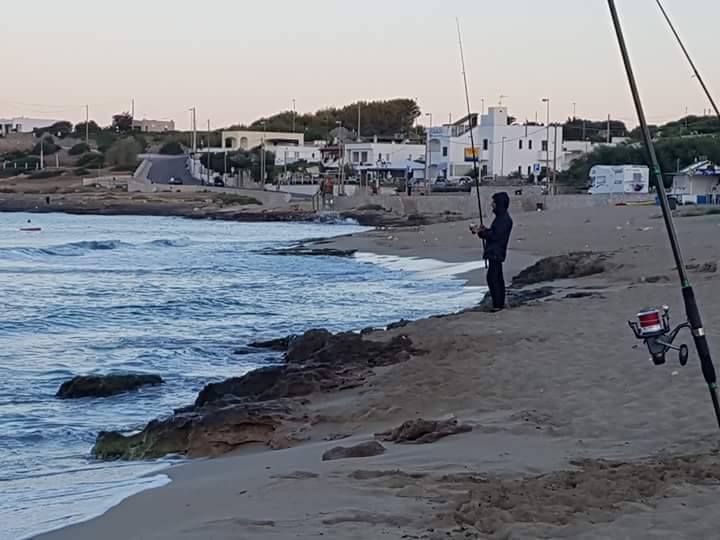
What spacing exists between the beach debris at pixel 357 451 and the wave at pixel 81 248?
32.6 m

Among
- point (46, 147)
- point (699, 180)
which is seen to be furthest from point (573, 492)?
point (46, 147)

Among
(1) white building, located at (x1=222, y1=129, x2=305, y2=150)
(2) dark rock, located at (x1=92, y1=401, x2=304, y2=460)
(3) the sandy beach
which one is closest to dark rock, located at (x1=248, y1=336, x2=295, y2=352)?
(3) the sandy beach

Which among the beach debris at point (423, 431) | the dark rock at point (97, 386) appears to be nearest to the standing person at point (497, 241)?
the dark rock at point (97, 386)

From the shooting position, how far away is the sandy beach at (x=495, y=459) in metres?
4.47

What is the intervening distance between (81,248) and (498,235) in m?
31.5

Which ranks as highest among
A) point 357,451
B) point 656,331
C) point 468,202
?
point 656,331

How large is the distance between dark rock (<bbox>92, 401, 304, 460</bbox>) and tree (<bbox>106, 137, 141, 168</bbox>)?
10953 centimetres

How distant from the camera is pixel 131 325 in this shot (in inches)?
643

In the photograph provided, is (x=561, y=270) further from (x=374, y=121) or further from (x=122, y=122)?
(x=122, y=122)

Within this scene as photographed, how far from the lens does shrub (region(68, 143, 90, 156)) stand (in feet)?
419

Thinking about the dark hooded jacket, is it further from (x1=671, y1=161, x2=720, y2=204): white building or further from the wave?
(x1=671, y1=161, x2=720, y2=204): white building

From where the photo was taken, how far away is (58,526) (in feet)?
18.2

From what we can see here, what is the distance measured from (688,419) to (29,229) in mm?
54499

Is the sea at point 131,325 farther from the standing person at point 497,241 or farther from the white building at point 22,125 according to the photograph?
the white building at point 22,125
